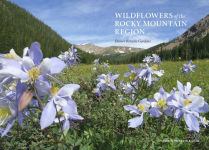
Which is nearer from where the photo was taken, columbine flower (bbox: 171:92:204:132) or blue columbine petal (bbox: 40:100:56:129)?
blue columbine petal (bbox: 40:100:56:129)

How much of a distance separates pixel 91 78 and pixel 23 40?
194 ft

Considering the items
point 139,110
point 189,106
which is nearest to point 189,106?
point 189,106

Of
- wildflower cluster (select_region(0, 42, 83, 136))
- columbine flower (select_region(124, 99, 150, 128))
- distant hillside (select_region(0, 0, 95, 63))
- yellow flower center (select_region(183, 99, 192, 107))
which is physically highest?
distant hillside (select_region(0, 0, 95, 63))

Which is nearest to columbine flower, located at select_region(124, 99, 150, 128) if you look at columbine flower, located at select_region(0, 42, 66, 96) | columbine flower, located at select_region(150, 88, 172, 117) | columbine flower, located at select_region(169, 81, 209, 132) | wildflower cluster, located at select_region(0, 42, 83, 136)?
columbine flower, located at select_region(150, 88, 172, 117)

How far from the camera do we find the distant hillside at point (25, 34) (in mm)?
39500

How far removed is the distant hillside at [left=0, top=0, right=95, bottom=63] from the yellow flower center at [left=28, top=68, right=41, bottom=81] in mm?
42690

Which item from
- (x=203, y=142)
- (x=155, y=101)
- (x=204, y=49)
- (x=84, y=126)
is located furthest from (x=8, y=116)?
(x=204, y=49)

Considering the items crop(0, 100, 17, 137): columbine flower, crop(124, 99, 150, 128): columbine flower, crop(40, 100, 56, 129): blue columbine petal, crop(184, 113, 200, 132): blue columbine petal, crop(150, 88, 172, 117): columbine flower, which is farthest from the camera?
crop(124, 99, 150, 128): columbine flower

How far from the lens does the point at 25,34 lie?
70.6m

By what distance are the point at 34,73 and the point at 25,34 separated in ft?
259

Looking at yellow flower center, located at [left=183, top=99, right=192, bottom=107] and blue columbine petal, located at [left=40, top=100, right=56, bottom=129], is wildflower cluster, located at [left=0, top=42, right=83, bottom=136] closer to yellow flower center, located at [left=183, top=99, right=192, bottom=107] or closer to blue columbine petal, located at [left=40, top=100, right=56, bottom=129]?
blue columbine petal, located at [left=40, top=100, right=56, bottom=129]

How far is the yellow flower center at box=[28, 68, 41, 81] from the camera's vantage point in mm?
866

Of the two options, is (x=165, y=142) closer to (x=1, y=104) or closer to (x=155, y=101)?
(x=155, y=101)

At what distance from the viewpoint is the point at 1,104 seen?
0.96 m
